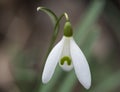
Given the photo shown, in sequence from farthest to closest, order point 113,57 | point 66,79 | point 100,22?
point 100,22 < point 113,57 < point 66,79

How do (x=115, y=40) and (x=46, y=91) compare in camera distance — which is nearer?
(x=46, y=91)

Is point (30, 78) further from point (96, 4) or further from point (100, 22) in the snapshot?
point (100, 22)

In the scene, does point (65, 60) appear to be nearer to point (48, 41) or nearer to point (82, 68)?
point (82, 68)

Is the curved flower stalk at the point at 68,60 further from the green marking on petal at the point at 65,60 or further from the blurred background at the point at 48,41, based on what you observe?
the blurred background at the point at 48,41

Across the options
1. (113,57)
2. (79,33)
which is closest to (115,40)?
(113,57)

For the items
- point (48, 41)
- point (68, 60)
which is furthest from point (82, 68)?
point (48, 41)

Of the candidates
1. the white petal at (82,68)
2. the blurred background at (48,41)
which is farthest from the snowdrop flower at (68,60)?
the blurred background at (48,41)
